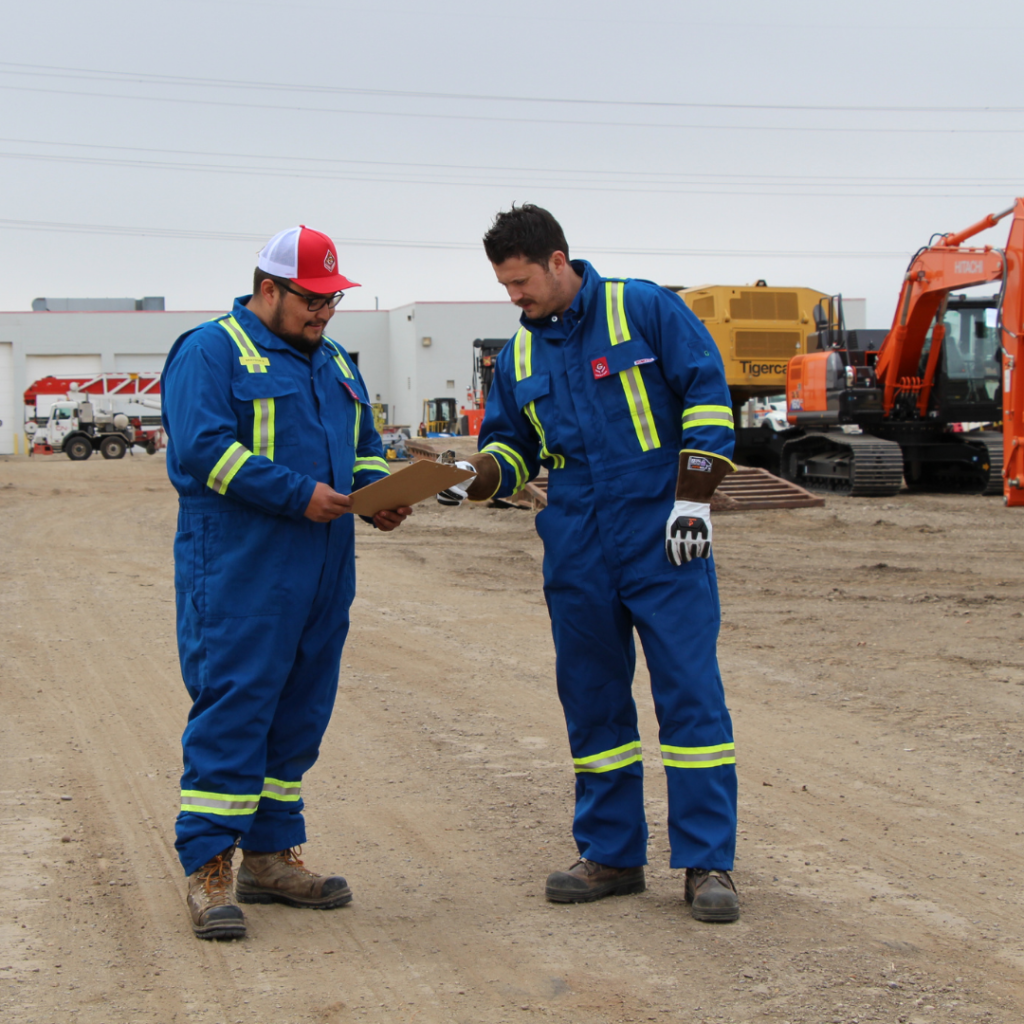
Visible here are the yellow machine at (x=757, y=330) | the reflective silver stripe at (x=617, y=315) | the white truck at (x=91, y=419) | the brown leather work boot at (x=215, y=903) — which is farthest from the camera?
the white truck at (x=91, y=419)

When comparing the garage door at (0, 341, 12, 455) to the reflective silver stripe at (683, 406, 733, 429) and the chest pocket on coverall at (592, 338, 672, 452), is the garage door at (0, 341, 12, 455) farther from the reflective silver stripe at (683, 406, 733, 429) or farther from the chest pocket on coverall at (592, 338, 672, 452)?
the reflective silver stripe at (683, 406, 733, 429)

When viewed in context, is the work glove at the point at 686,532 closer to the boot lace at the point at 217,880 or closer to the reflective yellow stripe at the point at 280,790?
the reflective yellow stripe at the point at 280,790

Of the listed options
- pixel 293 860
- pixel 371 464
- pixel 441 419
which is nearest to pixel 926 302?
pixel 371 464

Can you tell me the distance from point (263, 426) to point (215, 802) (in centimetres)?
112

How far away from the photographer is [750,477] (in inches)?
705

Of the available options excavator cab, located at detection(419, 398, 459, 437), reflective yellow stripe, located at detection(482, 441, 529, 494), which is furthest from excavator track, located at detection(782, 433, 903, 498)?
excavator cab, located at detection(419, 398, 459, 437)

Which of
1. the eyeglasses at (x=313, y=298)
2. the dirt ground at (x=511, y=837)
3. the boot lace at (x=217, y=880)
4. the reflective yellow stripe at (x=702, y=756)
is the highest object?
the eyeglasses at (x=313, y=298)

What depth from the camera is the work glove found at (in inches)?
141

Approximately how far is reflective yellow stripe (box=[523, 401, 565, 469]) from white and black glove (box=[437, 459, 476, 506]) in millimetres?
248

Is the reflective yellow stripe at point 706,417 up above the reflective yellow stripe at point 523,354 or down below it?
below

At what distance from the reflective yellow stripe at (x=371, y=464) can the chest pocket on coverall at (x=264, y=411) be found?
43 cm

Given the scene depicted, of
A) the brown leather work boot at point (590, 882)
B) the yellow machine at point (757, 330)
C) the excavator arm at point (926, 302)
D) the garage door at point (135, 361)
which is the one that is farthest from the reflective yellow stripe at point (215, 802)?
the garage door at point (135, 361)

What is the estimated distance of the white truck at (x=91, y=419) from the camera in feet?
129

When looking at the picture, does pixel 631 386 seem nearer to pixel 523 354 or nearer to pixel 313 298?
pixel 523 354
